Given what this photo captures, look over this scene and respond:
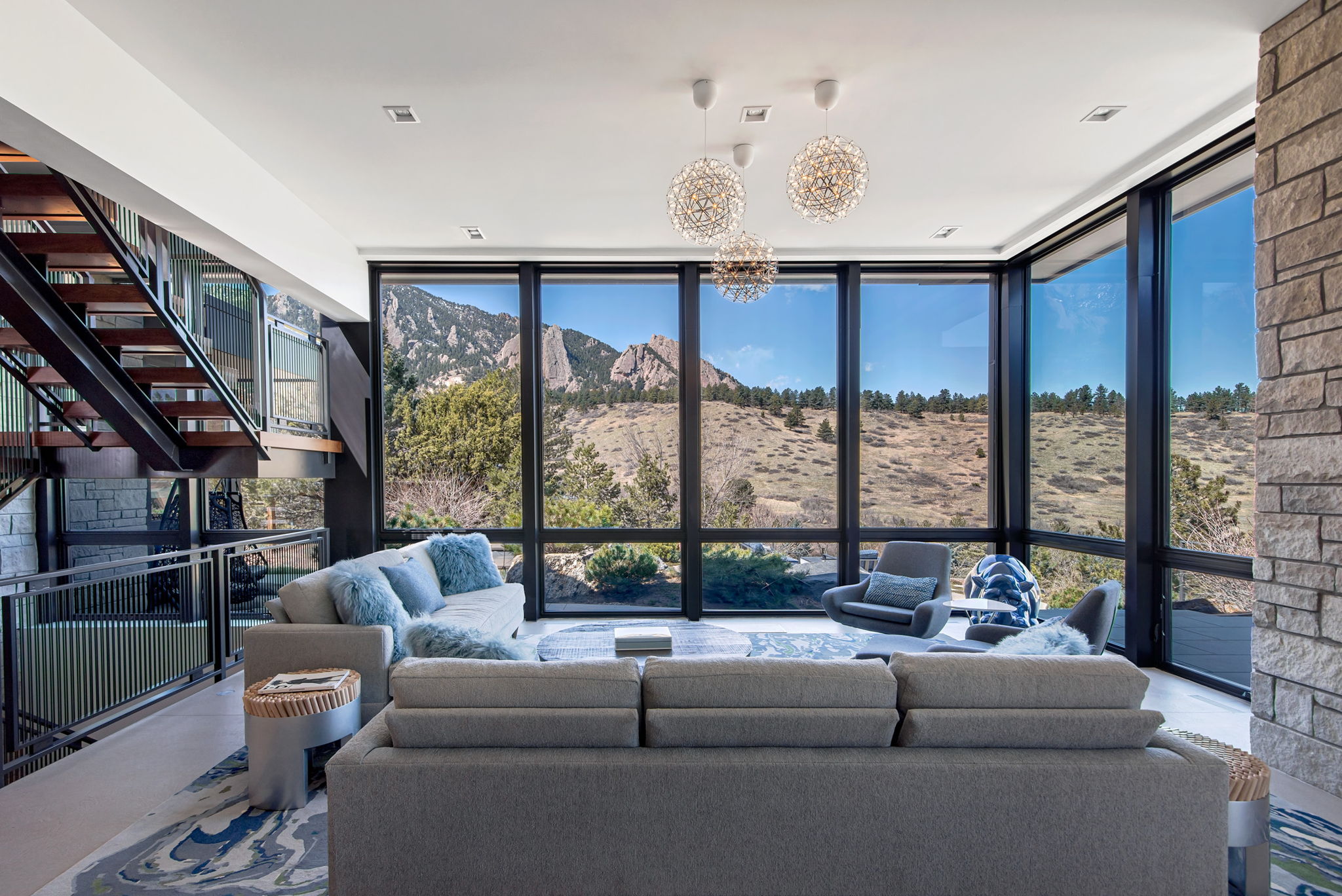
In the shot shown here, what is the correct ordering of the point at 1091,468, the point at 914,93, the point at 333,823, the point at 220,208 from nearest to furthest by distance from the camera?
the point at 333,823, the point at 914,93, the point at 220,208, the point at 1091,468

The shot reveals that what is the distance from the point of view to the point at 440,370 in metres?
6.20

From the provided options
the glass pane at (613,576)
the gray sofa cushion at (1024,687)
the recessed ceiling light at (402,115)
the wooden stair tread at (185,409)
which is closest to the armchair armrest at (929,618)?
the glass pane at (613,576)

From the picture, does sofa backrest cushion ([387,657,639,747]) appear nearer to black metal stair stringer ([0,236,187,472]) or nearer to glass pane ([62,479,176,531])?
black metal stair stringer ([0,236,187,472])

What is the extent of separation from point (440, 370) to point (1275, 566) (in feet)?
20.0

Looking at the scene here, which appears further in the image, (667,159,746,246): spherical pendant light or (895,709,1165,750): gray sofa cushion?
(667,159,746,246): spherical pendant light

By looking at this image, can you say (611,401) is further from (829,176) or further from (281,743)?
(281,743)

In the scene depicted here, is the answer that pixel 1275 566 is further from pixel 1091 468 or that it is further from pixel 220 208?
pixel 220 208

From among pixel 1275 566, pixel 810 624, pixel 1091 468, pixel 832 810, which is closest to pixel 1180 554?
pixel 1091 468

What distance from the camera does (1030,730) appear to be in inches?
73.0

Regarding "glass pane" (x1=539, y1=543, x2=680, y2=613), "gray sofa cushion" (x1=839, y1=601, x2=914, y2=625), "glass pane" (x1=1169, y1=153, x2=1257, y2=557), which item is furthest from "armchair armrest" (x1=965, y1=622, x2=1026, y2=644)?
"glass pane" (x1=539, y1=543, x2=680, y2=613)

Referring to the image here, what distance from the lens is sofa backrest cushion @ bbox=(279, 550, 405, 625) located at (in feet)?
11.2

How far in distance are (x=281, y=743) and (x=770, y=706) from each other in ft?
6.95

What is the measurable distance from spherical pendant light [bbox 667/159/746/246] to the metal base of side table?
117 inches

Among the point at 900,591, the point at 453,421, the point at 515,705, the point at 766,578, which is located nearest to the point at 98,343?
the point at 453,421
